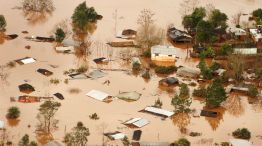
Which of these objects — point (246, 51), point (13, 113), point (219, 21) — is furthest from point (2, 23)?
point (246, 51)

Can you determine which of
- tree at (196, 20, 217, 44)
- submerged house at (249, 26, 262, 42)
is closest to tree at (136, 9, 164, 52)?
tree at (196, 20, 217, 44)

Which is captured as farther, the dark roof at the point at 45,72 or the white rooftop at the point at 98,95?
the dark roof at the point at 45,72

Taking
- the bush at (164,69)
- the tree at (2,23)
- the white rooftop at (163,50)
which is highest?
the tree at (2,23)

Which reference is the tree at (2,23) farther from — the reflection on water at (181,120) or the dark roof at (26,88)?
the reflection on water at (181,120)

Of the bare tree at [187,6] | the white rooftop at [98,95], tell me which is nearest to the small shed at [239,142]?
the white rooftop at [98,95]

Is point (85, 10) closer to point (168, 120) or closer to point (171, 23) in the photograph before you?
point (171, 23)

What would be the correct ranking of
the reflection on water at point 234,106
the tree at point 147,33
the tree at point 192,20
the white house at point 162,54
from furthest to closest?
1. the tree at point 192,20
2. the tree at point 147,33
3. the white house at point 162,54
4. the reflection on water at point 234,106

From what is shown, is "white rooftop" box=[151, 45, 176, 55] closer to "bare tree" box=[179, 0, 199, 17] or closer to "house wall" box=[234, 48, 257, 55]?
"house wall" box=[234, 48, 257, 55]

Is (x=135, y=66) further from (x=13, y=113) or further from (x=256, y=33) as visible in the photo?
(x=256, y=33)
